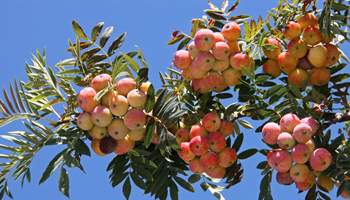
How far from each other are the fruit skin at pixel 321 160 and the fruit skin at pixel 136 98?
878mm

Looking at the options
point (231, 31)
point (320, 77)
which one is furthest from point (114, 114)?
point (320, 77)

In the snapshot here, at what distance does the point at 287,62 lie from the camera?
417 cm

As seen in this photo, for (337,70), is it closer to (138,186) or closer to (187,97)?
(187,97)

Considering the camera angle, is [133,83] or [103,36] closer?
[133,83]

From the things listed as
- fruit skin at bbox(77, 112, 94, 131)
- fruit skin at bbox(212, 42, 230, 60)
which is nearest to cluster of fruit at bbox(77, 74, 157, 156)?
fruit skin at bbox(77, 112, 94, 131)

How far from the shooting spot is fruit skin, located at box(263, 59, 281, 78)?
426 centimetres

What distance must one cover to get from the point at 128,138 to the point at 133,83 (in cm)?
28

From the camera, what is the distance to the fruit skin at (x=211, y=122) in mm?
4137

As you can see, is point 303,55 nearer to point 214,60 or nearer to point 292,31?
point 292,31

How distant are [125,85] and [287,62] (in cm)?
82

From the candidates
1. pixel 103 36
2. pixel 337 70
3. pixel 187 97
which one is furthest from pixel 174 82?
pixel 337 70

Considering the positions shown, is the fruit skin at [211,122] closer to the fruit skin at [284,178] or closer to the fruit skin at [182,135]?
the fruit skin at [182,135]

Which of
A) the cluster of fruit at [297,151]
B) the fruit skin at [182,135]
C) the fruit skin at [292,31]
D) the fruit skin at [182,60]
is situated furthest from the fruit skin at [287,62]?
the fruit skin at [182,135]

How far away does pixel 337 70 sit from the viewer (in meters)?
4.22
